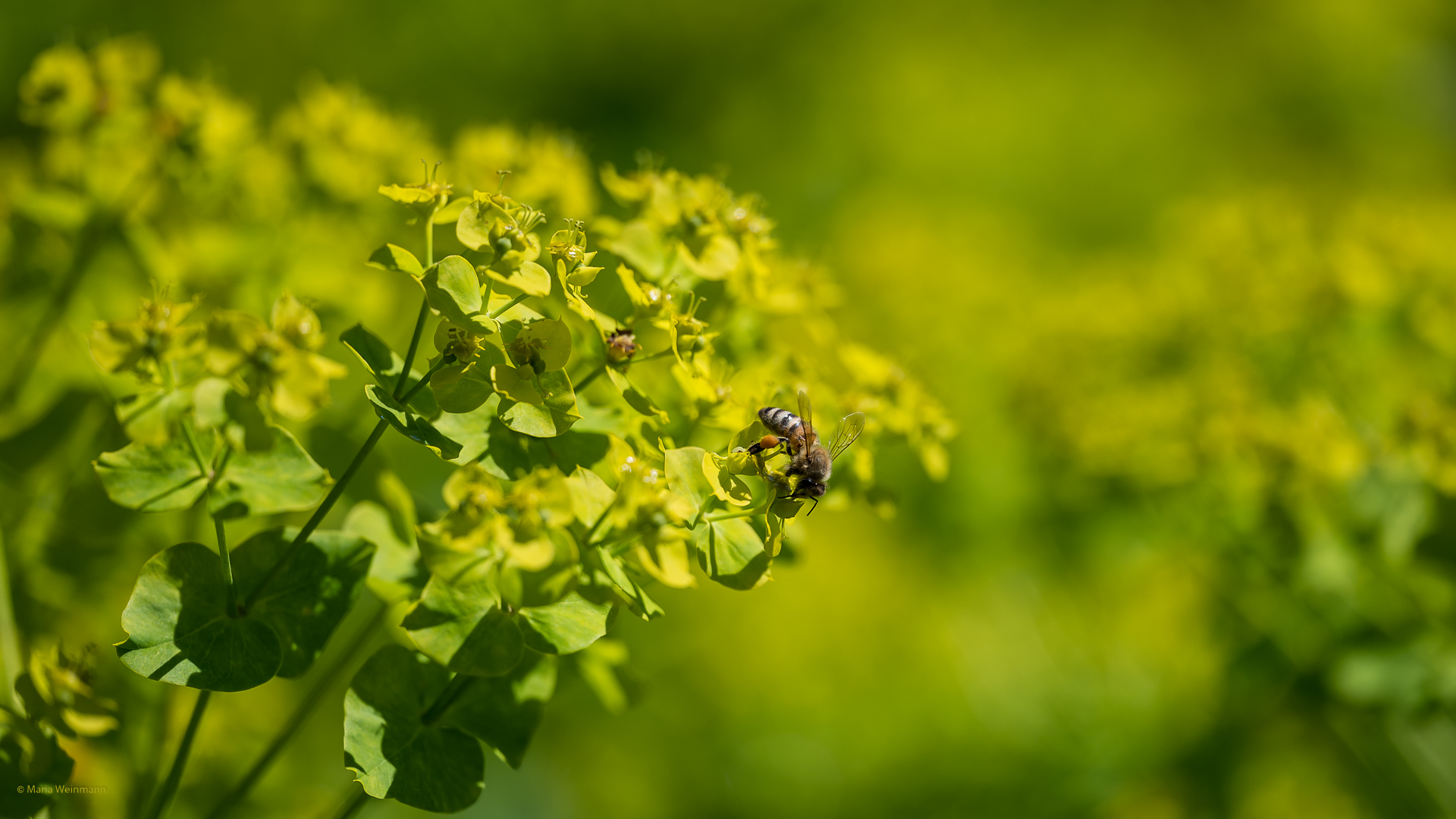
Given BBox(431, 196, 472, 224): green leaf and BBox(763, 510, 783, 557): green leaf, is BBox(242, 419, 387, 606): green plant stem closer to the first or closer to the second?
BBox(431, 196, 472, 224): green leaf

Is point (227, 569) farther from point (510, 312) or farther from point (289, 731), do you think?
point (510, 312)

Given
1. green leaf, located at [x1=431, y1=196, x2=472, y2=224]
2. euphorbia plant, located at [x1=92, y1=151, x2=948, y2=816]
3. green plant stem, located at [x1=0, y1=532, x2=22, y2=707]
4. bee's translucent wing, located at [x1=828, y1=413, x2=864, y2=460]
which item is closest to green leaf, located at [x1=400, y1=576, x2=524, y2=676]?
euphorbia plant, located at [x1=92, y1=151, x2=948, y2=816]

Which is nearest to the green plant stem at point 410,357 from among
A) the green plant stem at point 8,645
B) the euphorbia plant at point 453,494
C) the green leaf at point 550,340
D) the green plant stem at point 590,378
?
the euphorbia plant at point 453,494

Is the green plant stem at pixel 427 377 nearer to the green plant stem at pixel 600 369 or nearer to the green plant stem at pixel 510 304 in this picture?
the green plant stem at pixel 510 304

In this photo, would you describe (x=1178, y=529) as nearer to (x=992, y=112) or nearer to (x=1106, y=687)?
(x=1106, y=687)

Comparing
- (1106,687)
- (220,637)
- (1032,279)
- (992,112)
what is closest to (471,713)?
(220,637)
